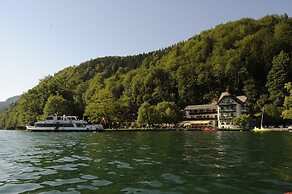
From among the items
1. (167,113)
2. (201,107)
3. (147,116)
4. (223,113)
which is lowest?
(147,116)

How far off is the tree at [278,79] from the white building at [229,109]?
41.4 ft

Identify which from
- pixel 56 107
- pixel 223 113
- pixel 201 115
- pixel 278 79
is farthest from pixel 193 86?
pixel 56 107

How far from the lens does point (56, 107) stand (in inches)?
5940

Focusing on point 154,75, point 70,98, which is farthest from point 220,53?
point 70,98

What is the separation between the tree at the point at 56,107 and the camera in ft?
492

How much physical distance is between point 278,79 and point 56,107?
9740 cm

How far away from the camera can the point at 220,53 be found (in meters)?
189

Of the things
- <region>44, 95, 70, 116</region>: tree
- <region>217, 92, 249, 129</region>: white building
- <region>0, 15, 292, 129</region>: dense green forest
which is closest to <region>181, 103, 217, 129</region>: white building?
<region>217, 92, 249, 129</region>: white building

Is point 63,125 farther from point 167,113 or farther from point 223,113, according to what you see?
point 223,113

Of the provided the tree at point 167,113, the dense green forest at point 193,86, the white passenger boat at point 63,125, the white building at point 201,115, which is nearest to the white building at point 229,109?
the white building at point 201,115

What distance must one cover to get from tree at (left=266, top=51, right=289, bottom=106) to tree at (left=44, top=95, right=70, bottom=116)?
295 feet

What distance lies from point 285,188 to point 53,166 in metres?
16.1

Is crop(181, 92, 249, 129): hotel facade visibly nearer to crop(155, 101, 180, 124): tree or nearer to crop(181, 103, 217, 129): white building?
crop(181, 103, 217, 129): white building

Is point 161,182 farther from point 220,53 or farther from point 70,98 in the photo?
point 220,53
